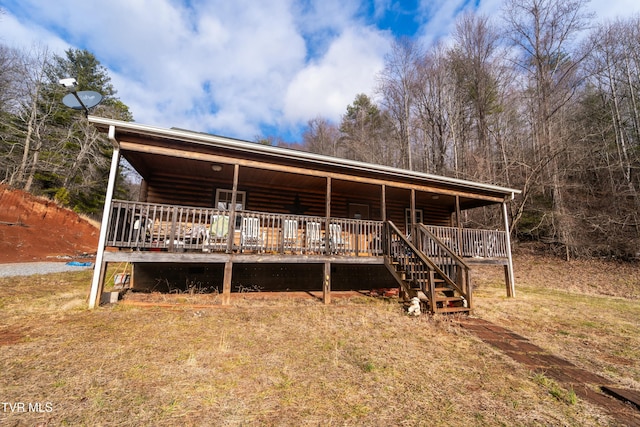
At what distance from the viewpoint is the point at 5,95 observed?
19.5m

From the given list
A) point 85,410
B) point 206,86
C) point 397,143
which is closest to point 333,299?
point 85,410

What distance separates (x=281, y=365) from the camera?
146 inches

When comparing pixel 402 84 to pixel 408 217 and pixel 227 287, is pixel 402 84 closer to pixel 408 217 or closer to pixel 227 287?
pixel 408 217

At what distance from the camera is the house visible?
21.2 ft

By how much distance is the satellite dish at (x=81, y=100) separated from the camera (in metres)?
6.65

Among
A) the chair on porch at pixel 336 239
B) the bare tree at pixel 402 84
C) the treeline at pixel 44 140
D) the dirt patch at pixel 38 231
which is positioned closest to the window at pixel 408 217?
the chair on porch at pixel 336 239

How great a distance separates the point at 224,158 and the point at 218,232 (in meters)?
2.01

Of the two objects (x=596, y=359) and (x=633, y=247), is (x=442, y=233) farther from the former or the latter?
(x=633, y=247)

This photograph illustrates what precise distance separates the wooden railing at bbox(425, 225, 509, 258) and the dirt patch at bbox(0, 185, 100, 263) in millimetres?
18498

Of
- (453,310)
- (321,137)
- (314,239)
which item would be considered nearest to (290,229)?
(314,239)

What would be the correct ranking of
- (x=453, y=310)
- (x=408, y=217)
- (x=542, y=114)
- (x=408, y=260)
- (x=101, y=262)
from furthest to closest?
1. (x=542, y=114)
2. (x=408, y=217)
3. (x=408, y=260)
4. (x=453, y=310)
5. (x=101, y=262)

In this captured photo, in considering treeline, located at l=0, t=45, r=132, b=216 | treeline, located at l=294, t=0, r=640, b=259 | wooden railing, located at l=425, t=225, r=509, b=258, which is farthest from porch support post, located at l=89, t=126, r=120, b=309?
treeline, located at l=294, t=0, r=640, b=259

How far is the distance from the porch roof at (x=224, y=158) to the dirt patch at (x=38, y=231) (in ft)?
36.8

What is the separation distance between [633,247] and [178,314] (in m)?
19.3
